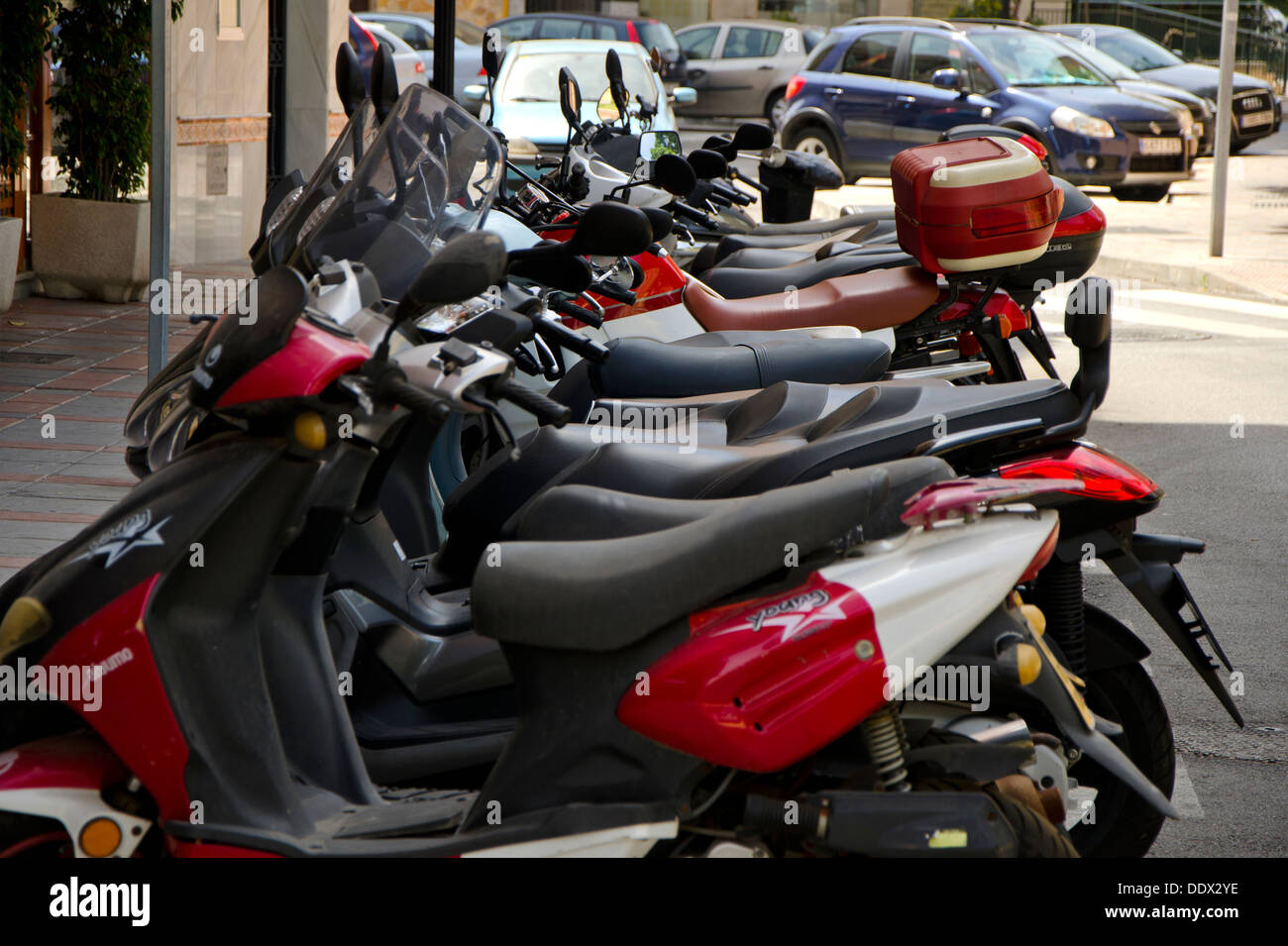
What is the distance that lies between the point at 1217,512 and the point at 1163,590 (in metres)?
3.35

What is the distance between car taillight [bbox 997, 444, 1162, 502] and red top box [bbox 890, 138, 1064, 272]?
1.95 metres

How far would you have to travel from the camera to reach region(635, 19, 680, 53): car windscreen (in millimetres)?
23766

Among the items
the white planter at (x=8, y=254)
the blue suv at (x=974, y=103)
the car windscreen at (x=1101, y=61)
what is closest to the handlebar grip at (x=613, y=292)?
the white planter at (x=8, y=254)

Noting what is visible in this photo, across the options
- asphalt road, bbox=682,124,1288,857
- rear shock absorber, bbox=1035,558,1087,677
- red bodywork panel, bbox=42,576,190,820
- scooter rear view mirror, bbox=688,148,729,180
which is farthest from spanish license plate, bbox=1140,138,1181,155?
red bodywork panel, bbox=42,576,190,820

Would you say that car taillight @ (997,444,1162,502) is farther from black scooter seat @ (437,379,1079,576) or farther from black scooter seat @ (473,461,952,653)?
black scooter seat @ (473,461,952,653)

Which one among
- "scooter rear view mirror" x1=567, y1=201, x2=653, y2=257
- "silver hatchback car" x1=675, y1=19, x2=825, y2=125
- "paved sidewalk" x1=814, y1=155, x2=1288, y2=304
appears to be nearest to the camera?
"scooter rear view mirror" x1=567, y1=201, x2=653, y2=257

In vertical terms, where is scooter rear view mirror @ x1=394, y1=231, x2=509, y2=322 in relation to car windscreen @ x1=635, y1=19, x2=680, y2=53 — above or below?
below

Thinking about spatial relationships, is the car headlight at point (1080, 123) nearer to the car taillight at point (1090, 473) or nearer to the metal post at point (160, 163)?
the metal post at point (160, 163)

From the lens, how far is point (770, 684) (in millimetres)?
2389

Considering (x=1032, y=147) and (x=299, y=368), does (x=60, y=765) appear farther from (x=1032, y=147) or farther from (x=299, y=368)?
(x=1032, y=147)

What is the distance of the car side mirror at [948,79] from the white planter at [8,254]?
32.9ft

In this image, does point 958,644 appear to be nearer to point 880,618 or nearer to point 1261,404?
point 880,618

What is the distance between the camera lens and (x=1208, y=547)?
19.9 ft

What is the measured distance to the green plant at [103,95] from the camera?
9703 mm
